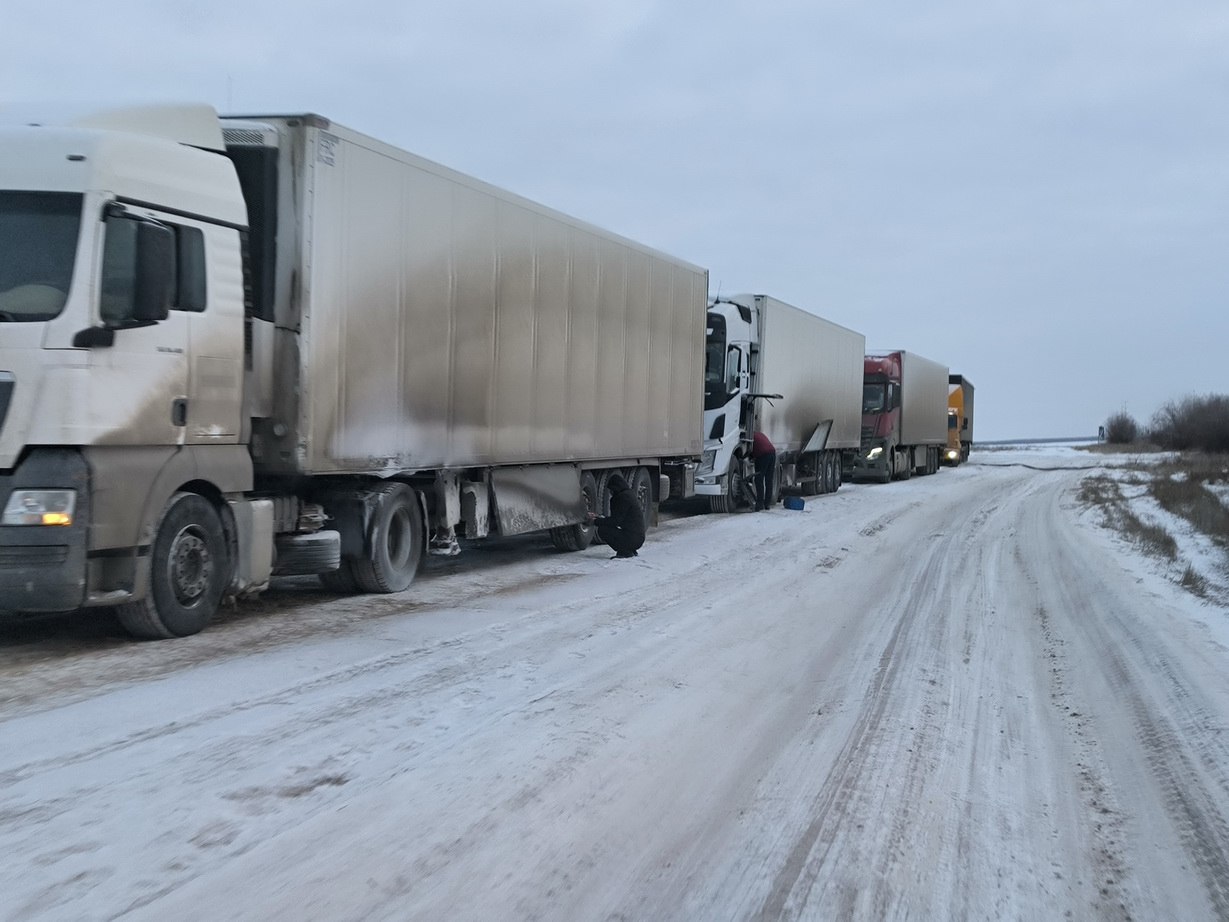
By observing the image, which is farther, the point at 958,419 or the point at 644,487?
the point at 958,419

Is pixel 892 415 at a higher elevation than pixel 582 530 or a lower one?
higher

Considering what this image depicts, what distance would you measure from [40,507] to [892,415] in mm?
31649

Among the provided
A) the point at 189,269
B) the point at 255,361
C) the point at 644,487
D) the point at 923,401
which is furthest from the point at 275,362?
the point at 923,401

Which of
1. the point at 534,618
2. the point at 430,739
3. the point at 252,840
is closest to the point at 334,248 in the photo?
the point at 534,618

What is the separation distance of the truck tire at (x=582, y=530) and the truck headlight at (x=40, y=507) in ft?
24.8

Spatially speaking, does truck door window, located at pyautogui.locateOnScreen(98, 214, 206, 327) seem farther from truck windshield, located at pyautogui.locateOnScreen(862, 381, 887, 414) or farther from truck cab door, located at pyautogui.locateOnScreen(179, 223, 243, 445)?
truck windshield, located at pyautogui.locateOnScreen(862, 381, 887, 414)

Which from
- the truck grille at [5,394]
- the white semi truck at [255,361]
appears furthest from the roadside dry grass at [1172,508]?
the truck grille at [5,394]

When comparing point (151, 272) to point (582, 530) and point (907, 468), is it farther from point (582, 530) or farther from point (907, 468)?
point (907, 468)

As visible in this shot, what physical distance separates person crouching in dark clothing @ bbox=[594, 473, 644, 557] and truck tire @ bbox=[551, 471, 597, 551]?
8.4 inches

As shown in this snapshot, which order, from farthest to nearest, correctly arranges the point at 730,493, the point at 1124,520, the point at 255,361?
the point at 730,493, the point at 1124,520, the point at 255,361

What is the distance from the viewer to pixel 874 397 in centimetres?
3612

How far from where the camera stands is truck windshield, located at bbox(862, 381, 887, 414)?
35938 millimetres

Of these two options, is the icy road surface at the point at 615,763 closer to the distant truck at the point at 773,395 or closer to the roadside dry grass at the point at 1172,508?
the roadside dry grass at the point at 1172,508

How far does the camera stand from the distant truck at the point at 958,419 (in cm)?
5244
